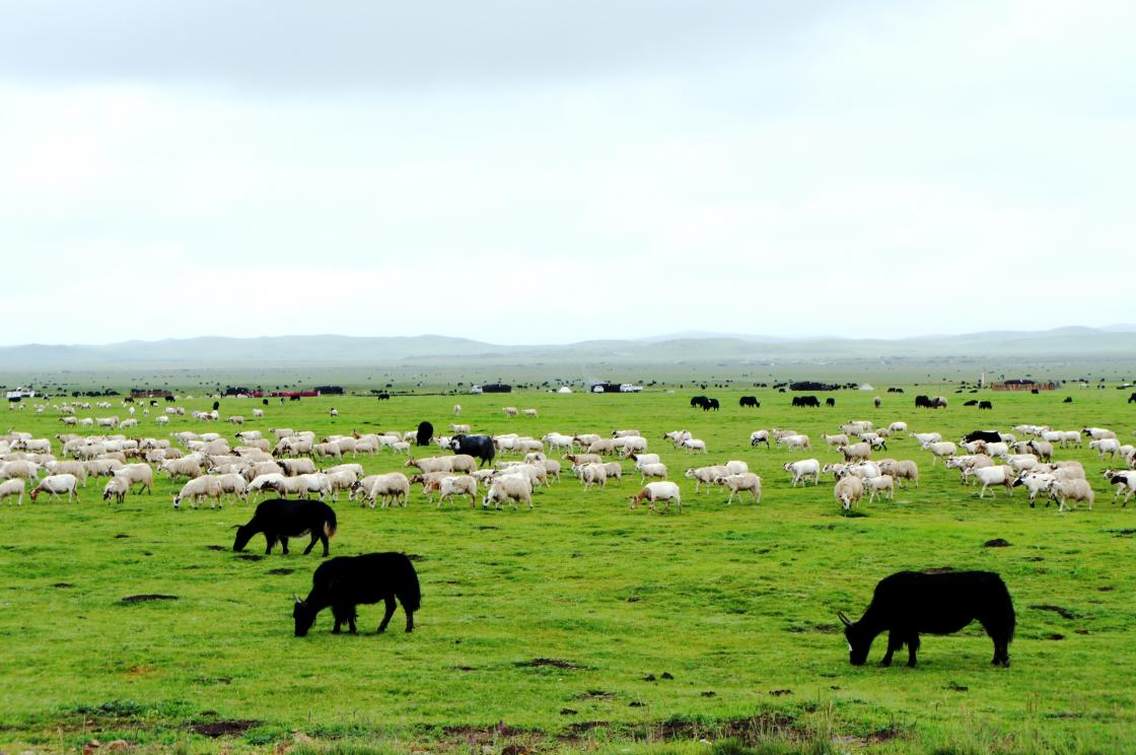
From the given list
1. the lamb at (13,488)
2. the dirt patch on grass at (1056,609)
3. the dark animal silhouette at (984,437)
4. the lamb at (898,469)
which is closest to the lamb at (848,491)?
the lamb at (898,469)

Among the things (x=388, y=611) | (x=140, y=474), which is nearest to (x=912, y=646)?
(x=388, y=611)

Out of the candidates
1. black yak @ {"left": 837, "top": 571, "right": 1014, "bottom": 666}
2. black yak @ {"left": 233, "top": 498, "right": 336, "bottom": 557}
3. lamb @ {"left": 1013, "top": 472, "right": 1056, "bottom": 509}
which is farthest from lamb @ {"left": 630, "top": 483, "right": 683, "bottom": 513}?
black yak @ {"left": 837, "top": 571, "right": 1014, "bottom": 666}

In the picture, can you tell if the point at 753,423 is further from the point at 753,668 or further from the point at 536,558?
the point at 753,668

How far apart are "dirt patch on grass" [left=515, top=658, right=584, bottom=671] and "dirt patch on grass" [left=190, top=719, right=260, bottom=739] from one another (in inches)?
158

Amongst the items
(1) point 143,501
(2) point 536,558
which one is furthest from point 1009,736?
(1) point 143,501

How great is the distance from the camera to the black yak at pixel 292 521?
880 inches

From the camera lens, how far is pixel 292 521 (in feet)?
73.4

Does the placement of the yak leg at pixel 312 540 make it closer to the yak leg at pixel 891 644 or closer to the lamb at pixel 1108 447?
the yak leg at pixel 891 644

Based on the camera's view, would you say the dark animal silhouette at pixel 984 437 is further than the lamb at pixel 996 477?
Yes

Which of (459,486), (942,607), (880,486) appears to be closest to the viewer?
(942,607)

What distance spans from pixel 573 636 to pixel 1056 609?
8.56m

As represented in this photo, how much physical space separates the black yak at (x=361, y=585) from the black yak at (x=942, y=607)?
703cm

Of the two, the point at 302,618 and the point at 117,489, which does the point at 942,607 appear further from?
the point at 117,489

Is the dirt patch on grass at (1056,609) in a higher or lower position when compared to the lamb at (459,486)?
lower
